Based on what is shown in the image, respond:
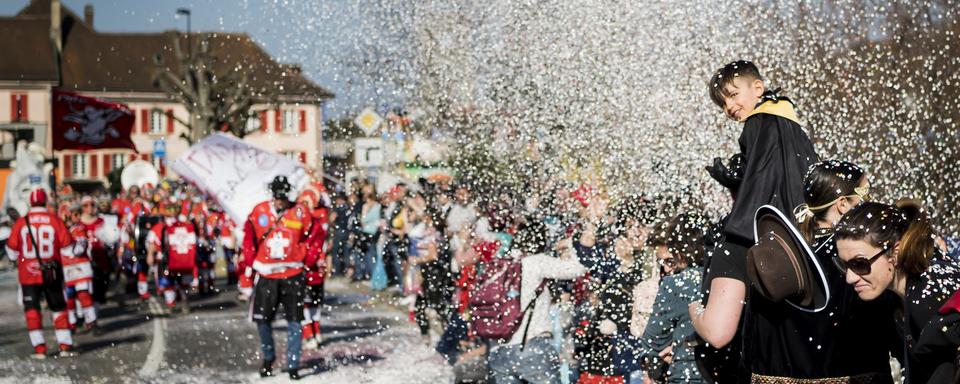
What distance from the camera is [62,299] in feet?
38.2

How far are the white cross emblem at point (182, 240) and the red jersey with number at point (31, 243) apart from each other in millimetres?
4063

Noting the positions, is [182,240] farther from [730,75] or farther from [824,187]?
[824,187]

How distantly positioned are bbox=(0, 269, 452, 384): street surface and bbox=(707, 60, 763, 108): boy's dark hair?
545 cm

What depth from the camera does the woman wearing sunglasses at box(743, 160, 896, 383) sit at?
3.41 meters

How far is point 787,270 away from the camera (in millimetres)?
3285

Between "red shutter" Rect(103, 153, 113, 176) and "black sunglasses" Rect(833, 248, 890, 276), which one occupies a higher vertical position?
A: "black sunglasses" Rect(833, 248, 890, 276)

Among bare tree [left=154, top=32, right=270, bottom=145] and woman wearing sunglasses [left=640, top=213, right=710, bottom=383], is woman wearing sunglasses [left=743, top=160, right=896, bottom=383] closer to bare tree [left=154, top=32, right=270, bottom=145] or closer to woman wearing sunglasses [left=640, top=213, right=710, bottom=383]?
woman wearing sunglasses [left=640, top=213, right=710, bottom=383]

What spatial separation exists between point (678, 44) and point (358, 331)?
5.13 meters

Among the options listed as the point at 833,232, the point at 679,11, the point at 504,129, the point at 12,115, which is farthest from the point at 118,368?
the point at 12,115

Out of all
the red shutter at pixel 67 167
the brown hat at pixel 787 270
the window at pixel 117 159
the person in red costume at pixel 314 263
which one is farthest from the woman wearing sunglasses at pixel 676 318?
the red shutter at pixel 67 167

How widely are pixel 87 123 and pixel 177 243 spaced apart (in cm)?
459

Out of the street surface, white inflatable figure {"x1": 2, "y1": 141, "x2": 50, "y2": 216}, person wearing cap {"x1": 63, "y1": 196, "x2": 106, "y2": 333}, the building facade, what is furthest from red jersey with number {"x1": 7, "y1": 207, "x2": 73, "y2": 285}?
the building facade

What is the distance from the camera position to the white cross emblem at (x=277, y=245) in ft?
31.7

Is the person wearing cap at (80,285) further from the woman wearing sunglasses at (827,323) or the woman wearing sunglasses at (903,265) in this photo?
the woman wearing sunglasses at (903,265)
